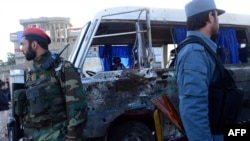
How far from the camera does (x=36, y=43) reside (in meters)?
2.74

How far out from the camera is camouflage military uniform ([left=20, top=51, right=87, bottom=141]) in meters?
2.51

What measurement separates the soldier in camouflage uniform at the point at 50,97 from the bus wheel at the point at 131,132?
6.85 ft

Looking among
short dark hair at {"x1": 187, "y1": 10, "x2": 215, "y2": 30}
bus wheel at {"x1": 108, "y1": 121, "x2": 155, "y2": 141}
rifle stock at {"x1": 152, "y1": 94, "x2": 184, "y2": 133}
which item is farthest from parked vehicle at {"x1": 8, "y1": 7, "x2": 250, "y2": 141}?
short dark hair at {"x1": 187, "y1": 10, "x2": 215, "y2": 30}

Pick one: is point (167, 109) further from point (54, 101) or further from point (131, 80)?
point (131, 80)

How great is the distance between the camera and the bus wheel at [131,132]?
4723 mm

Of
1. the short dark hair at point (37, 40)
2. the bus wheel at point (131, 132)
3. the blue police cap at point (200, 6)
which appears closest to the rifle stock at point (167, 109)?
the blue police cap at point (200, 6)

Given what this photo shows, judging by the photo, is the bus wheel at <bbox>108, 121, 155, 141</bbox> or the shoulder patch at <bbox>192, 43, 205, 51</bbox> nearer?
the shoulder patch at <bbox>192, 43, 205, 51</bbox>

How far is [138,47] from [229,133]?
3211 mm

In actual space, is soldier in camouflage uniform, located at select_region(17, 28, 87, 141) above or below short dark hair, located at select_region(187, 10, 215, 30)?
below

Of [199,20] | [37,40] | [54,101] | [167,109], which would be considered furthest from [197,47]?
[37,40]

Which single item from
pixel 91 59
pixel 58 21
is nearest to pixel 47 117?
pixel 91 59

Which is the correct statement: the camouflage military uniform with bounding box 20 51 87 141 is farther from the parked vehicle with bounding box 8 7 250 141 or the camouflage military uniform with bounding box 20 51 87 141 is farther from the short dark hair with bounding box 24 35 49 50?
the parked vehicle with bounding box 8 7 250 141

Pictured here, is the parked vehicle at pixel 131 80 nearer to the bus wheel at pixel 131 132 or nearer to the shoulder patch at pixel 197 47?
the bus wheel at pixel 131 132

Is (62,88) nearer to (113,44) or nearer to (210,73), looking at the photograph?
(210,73)
